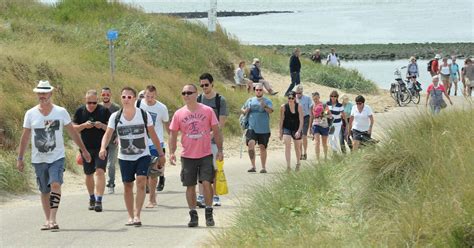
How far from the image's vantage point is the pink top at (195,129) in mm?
12812

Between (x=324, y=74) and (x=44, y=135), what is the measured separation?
2963 cm

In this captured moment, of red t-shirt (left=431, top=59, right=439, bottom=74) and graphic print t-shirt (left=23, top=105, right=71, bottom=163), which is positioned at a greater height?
graphic print t-shirt (left=23, top=105, right=71, bottom=163)

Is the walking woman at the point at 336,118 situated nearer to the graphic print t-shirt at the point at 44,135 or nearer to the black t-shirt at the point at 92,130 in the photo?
the black t-shirt at the point at 92,130

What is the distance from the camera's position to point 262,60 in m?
43.5

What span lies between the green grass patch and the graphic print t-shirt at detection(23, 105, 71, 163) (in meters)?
28.1

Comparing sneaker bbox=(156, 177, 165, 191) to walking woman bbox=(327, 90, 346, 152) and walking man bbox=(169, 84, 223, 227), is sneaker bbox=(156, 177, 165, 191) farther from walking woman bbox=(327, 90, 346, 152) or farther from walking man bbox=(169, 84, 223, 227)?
walking woman bbox=(327, 90, 346, 152)

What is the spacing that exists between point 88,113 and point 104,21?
2436 cm

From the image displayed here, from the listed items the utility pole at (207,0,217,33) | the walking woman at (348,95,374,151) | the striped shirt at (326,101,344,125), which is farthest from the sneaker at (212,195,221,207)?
the utility pole at (207,0,217,33)

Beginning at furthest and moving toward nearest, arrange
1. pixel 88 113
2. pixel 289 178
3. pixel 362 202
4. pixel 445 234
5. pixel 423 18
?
pixel 423 18 < pixel 88 113 < pixel 289 178 < pixel 362 202 < pixel 445 234

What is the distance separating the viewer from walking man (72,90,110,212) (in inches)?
574

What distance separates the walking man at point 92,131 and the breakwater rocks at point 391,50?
61.9 metres

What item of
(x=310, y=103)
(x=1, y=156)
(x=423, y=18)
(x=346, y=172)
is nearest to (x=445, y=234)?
(x=346, y=172)

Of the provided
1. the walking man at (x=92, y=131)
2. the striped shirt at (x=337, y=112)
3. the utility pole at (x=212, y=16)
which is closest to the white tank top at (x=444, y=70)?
the utility pole at (x=212, y=16)

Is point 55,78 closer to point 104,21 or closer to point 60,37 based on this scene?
point 60,37
